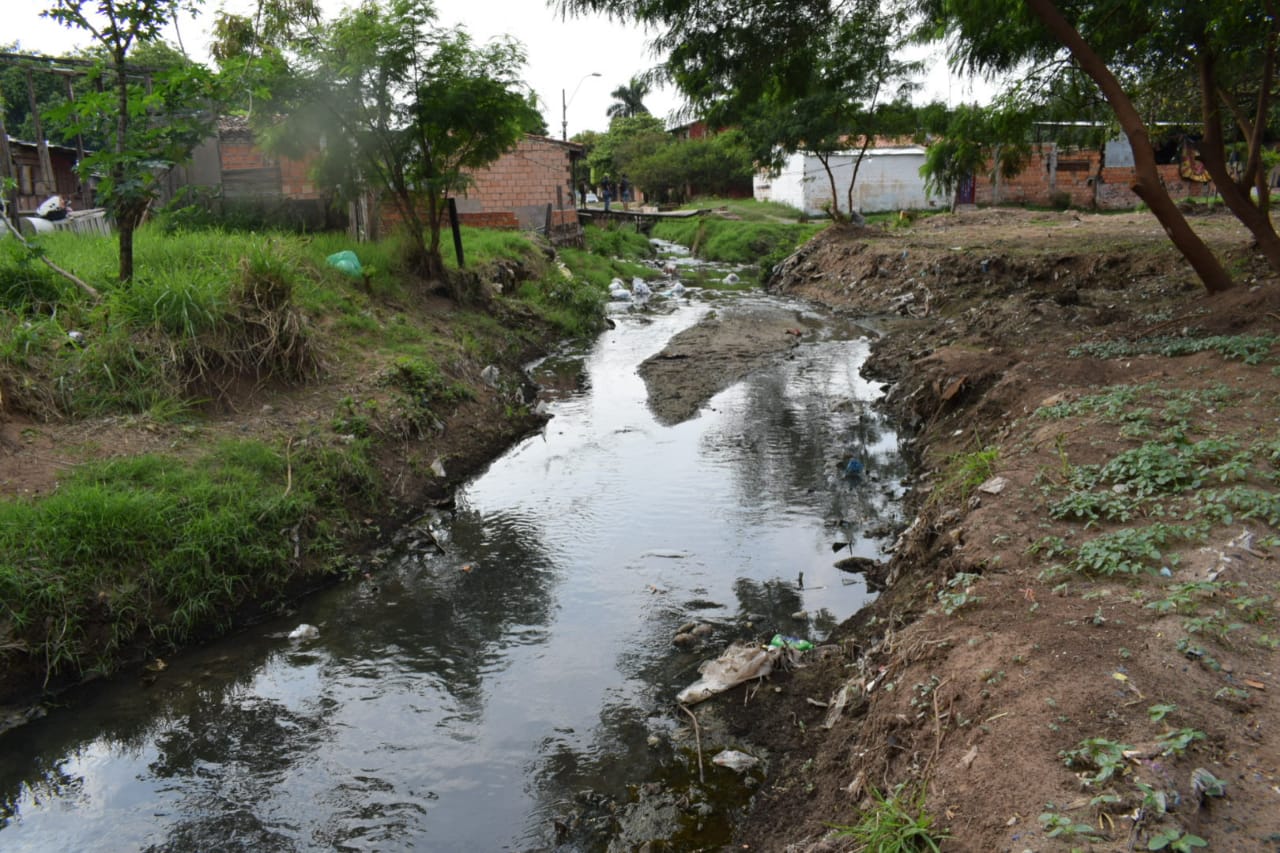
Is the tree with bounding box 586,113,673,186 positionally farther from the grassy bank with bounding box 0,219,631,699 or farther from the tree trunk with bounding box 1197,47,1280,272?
the tree trunk with bounding box 1197,47,1280,272

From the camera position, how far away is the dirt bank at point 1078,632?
2553 millimetres

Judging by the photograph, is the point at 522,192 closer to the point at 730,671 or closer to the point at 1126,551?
the point at 730,671

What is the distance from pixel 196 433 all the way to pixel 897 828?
5676 millimetres

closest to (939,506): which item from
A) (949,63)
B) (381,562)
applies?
(381,562)

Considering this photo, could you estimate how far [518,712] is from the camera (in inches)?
176

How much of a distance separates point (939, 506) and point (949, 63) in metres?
4.83

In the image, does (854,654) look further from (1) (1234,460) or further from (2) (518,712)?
(1) (1234,460)

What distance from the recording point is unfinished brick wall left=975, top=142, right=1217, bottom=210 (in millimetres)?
28734

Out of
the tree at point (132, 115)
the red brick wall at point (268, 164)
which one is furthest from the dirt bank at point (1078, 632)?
the red brick wall at point (268, 164)

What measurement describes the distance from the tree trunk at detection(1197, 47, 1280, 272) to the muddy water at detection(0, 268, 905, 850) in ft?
12.0

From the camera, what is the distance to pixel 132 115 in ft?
24.3

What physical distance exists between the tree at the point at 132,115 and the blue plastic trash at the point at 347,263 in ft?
9.37

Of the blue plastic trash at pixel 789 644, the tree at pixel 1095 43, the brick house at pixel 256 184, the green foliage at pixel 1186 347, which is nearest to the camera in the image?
the blue plastic trash at pixel 789 644

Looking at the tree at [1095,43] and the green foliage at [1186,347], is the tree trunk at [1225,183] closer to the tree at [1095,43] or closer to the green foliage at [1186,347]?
the tree at [1095,43]
